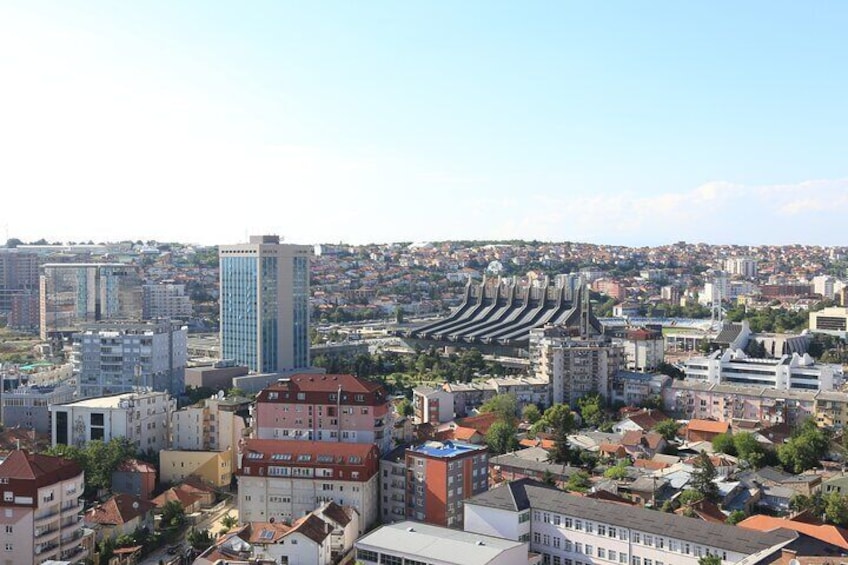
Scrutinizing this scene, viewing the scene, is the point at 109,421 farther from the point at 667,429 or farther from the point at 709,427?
the point at 709,427

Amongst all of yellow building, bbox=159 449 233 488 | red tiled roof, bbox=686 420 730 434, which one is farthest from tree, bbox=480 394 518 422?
yellow building, bbox=159 449 233 488

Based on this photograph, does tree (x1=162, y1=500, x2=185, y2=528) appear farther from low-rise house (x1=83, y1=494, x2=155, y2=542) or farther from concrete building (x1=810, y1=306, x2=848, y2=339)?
concrete building (x1=810, y1=306, x2=848, y2=339)

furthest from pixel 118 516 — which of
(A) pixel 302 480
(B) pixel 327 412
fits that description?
(B) pixel 327 412

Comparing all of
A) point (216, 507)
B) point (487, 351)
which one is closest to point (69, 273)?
point (487, 351)

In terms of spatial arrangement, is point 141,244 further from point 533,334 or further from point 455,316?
→ point 533,334

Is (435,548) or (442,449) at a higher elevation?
(442,449)

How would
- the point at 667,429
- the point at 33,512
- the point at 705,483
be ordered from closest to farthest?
the point at 33,512, the point at 705,483, the point at 667,429

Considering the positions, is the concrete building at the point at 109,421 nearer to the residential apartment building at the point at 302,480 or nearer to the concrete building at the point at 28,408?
the concrete building at the point at 28,408
